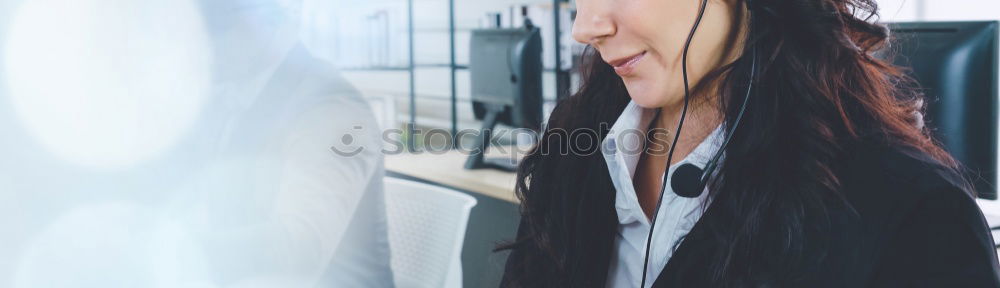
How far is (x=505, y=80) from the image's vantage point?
2.40m

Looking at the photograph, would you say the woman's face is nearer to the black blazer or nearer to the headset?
the headset

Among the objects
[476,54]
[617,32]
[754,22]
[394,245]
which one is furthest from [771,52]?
[476,54]

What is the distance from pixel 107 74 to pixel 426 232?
681mm

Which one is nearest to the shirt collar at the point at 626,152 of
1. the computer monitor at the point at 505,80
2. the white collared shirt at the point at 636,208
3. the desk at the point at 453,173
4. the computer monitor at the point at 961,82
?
the white collared shirt at the point at 636,208

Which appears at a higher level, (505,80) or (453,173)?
(505,80)

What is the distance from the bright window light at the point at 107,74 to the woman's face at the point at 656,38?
541 mm

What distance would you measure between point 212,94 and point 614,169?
0.65m

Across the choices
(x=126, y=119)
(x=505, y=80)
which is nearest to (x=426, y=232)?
(x=126, y=119)

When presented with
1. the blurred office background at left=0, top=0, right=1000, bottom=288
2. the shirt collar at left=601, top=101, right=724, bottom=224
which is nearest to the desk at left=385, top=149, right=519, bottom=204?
the blurred office background at left=0, top=0, right=1000, bottom=288

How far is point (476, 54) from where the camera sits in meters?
2.54

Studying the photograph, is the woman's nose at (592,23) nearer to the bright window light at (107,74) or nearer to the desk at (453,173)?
the bright window light at (107,74)

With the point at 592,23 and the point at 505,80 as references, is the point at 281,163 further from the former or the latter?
the point at 505,80

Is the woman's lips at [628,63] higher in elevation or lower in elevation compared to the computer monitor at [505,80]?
higher

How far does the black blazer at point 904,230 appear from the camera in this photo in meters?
0.61
